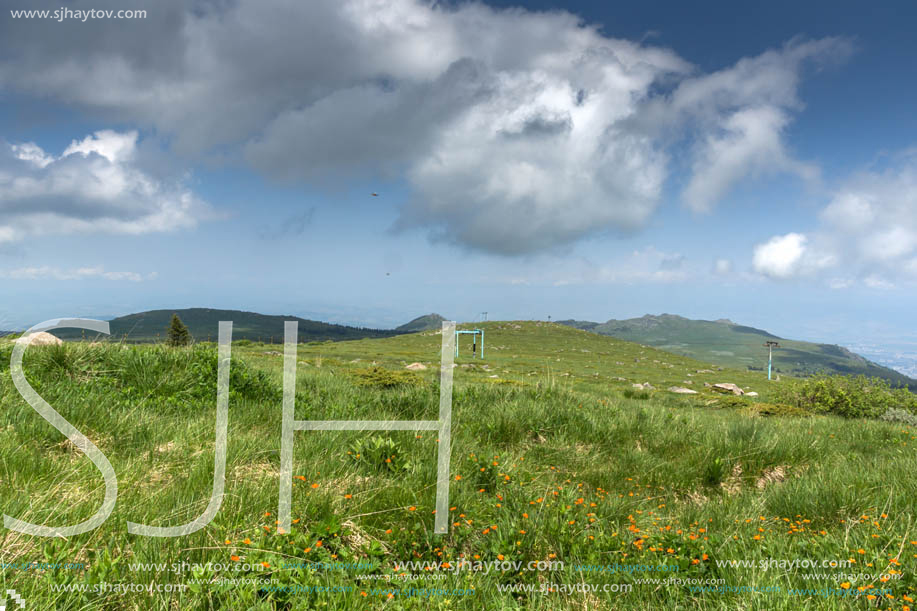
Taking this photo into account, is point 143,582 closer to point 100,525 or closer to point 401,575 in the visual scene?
point 100,525

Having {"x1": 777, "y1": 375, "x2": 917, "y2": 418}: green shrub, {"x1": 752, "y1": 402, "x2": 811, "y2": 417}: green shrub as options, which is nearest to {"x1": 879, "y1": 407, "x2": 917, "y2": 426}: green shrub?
{"x1": 777, "y1": 375, "x2": 917, "y2": 418}: green shrub

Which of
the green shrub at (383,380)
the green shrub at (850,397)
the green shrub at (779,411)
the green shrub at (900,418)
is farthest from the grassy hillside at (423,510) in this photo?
the green shrub at (850,397)

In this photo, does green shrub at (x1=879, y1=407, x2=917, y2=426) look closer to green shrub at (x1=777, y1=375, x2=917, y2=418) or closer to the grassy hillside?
green shrub at (x1=777, y1=375, x2=917, y2=418)

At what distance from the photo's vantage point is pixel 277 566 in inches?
129

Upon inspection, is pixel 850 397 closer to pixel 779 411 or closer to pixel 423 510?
pixel 779 411

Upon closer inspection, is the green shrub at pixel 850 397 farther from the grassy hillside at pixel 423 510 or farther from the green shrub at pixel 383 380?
the green shrub at pixel 383 380

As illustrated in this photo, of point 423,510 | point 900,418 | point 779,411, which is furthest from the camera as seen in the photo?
point 779,411

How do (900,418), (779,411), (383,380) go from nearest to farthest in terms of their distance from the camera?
(383,380) < (900,418) < (779,411)

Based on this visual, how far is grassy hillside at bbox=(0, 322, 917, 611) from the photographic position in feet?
10.5

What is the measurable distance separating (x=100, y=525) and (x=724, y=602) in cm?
484

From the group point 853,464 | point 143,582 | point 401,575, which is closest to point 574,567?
point 401,575

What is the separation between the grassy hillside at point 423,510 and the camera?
3.20 m

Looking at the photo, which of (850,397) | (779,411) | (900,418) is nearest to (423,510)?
(779,411)

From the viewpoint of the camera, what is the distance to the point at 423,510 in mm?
4543
